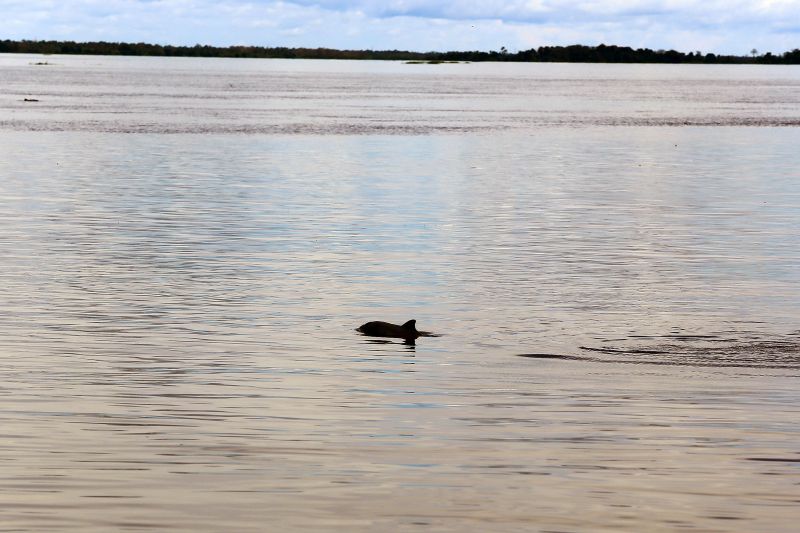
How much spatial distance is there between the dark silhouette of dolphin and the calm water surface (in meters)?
0.35

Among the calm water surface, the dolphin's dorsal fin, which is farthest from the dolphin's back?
the calm water surface

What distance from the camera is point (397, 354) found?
19.9m

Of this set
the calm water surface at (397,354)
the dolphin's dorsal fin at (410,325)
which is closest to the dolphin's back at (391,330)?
the dolphin's dorsal fin at (410,325)

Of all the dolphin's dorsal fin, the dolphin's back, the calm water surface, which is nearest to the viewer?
the calm water surface

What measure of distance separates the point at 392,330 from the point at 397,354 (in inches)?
44.6

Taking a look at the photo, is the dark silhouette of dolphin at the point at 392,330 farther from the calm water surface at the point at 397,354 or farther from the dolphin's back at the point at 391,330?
the calm water surface at the point at 397,354

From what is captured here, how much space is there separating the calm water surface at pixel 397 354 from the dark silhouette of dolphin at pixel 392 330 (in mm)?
350

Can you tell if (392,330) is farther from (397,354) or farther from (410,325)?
(397,354)

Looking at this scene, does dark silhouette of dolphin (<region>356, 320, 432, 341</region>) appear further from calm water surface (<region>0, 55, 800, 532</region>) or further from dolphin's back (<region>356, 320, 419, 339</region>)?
calm water surface (<region>0, 55, 800, 532</region>)

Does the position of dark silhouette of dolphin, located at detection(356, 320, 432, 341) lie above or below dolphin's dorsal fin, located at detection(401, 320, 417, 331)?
below

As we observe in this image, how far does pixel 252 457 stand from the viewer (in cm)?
1403

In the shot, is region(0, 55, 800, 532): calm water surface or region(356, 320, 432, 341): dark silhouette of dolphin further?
region(356, 320, 432, 341): dark silhouette of dolphin

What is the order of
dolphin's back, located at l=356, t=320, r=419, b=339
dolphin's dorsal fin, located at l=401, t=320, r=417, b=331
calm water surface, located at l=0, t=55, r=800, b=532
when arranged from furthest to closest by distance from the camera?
dolphin's back, located at l=356, t=320, r=419, b=339 < dolphin's dorsal fin, located at l=401, t=320, r=417, b=331 < calm water surface, located at l=0, t=55, r=800, b=532

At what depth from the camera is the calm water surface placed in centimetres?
1279
